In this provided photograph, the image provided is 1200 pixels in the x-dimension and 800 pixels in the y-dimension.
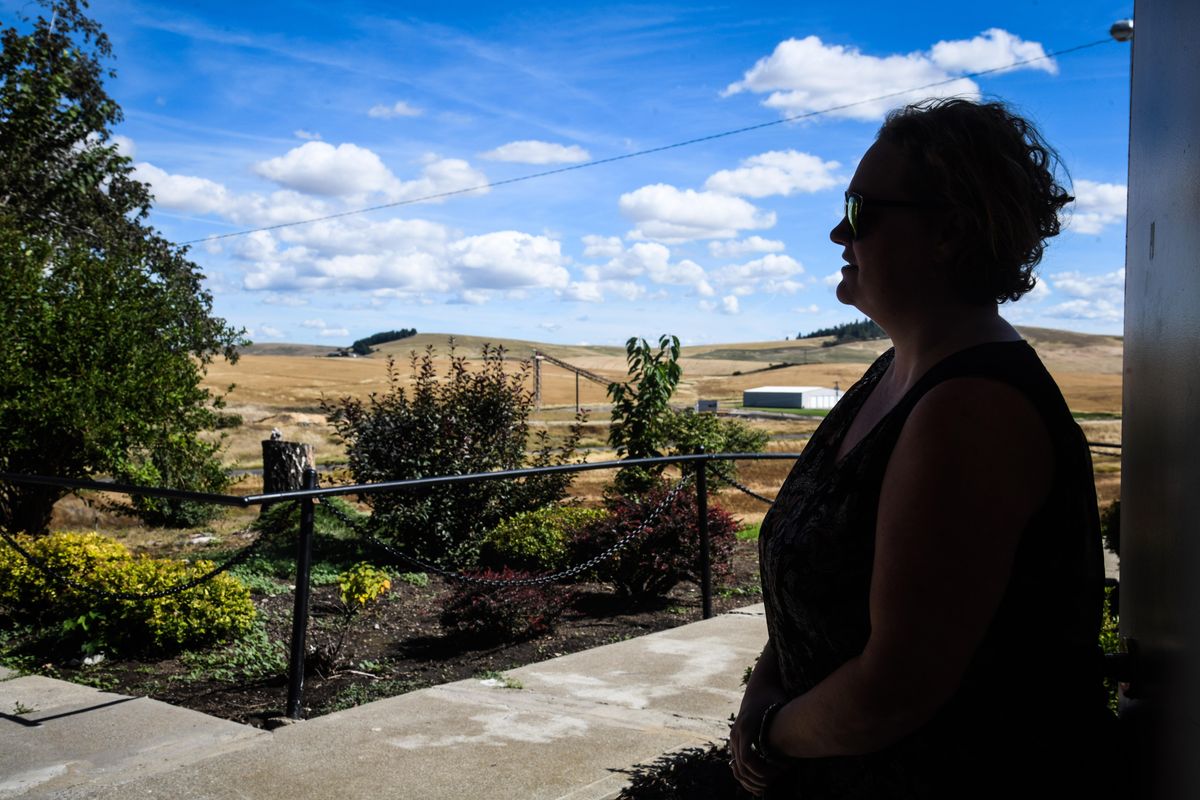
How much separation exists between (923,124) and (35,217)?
18.9 meters

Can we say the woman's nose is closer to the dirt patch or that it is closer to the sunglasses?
the sunglasses

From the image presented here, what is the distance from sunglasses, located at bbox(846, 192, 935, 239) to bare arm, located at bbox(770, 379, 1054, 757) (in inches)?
12.8

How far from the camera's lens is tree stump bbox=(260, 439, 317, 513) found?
40.7 feet

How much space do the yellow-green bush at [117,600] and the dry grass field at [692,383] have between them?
362 cm

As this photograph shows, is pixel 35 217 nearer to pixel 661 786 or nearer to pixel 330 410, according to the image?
pixel 330 410

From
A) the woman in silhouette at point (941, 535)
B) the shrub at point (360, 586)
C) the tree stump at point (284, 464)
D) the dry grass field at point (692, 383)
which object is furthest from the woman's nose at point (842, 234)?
the tree stump at point (284, 464)

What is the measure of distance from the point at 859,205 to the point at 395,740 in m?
3.45

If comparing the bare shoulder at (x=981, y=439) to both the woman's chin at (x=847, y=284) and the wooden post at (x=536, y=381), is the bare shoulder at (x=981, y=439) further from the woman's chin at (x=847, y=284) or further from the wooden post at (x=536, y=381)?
the wooden post at (x=536, y=381)

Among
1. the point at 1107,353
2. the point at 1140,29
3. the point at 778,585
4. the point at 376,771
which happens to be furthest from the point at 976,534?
the point at 1107,353

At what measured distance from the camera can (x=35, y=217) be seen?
57.2ft

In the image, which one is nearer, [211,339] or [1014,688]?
[1014,688]

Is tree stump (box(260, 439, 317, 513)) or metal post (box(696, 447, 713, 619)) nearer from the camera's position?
metal post (box(696, 447, 713, 619))

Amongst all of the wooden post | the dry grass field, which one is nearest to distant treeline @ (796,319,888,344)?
the dry grass field

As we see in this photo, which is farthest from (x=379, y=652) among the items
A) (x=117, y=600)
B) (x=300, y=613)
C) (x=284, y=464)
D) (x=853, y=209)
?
(x=284, y=464)
